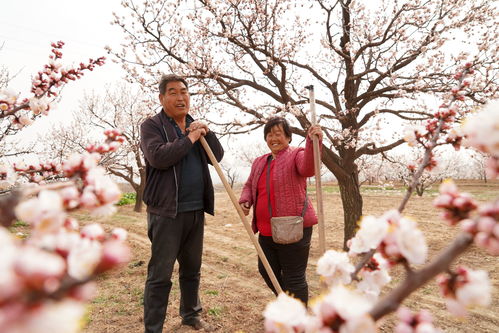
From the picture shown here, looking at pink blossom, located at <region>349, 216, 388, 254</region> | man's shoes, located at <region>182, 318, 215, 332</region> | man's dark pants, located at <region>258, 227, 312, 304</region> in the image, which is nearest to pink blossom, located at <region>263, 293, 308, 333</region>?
pink blossom, located at <region>349, 216, 388, 254</region>

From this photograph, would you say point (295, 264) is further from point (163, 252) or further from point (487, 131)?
point (487, 131)

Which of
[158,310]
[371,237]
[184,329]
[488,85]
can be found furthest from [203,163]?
[488,85]

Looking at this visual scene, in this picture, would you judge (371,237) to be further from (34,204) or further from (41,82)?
(41,82)

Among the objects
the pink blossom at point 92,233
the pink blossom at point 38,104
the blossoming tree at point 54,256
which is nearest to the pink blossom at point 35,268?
the blossoming tree at point 54,256

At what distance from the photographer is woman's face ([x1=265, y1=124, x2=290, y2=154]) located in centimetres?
275

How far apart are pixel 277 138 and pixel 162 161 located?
109cm

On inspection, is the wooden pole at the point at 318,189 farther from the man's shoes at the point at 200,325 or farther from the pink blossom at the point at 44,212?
the man's shoes at the point at 200,325

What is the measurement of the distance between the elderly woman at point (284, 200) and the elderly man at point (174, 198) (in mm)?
502

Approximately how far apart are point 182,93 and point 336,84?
3605 mm

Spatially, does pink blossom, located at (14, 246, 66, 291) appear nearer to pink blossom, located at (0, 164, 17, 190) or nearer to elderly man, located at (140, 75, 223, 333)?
pink blossom, located at (0, 164, 17, 190)

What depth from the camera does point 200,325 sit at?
2.85m

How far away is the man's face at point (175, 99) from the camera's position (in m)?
2.59

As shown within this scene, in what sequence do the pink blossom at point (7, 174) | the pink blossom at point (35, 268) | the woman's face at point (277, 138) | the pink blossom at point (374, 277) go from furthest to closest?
the woman's face at point (277, 138) → the pink blossom at point (7, 174) → the pink blossom at point (374, 277) → the pink blossom at point (35, 268)

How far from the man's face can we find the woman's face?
858 millimetres
